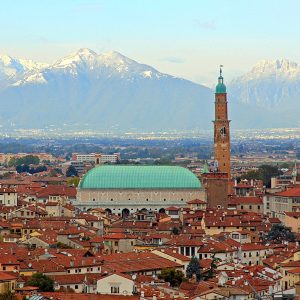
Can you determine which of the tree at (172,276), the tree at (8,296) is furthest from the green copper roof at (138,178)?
the tree at (8,296)

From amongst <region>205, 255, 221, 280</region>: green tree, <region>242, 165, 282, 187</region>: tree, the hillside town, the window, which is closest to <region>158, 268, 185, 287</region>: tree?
the hillside town

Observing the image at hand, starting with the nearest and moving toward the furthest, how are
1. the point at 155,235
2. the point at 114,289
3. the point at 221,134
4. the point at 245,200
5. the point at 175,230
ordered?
the point at 114,289, the point at 155,235, the point at 175,230, the point at 245,200, the point at 221,134

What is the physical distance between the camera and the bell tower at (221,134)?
98188 mm

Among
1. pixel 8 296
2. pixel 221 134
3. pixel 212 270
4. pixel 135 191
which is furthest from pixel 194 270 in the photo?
pixel 221 134

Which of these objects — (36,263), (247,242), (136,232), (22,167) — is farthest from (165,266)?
(22,167)

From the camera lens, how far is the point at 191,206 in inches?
3278

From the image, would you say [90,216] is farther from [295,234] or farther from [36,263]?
[36,263]

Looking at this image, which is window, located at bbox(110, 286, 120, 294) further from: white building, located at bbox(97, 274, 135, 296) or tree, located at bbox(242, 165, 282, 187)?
tree, located at bbox(242, 165, 282, 187)

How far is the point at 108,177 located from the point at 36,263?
145ft

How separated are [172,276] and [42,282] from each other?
6.19m

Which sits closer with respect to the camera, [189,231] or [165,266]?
[165,266]

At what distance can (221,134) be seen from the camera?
328 ft

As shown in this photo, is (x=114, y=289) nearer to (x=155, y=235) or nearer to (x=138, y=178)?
(x=155, y=235)

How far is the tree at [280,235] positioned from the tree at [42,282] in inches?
871
